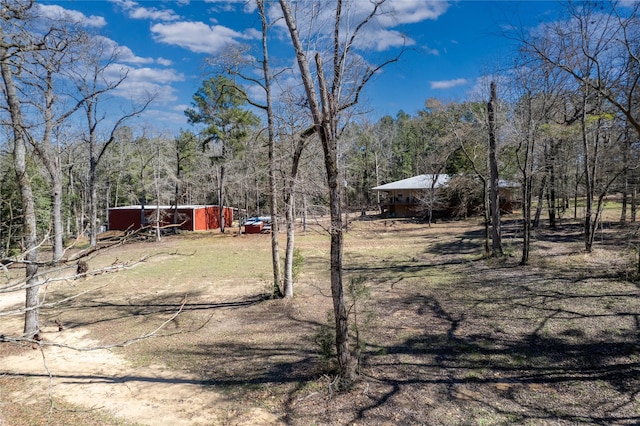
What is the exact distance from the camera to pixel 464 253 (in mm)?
16641

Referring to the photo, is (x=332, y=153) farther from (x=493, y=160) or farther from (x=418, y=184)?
(x=418, y=184)

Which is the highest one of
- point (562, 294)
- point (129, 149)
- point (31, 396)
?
point (129, 149)

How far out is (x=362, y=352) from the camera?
6.87m

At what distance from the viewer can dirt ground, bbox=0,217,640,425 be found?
511 centimetres

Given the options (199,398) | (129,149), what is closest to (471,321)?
(199,398)

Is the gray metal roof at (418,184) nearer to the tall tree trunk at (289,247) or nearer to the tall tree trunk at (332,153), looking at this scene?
the tall tree trunk at (289,247)

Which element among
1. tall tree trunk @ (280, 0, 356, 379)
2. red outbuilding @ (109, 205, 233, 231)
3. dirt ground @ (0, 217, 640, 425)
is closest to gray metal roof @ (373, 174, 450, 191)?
red outbuilding @ (109, 205, 233, 231)

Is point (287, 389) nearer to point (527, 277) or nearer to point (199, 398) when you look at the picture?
point (199, 398)

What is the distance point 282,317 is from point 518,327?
17.3ft

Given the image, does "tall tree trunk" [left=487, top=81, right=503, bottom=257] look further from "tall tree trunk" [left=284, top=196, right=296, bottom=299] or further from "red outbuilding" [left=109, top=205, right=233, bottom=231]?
"red outbuilding" [left=109, top=205, right=233, bottom=231]

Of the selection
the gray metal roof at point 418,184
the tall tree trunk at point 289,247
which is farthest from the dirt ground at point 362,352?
the gray metal roof at point 418,184

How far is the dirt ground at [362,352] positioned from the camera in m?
5.11

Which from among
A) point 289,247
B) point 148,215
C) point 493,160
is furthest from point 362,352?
point 148,215

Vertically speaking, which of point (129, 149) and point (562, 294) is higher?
point (129, 149)
